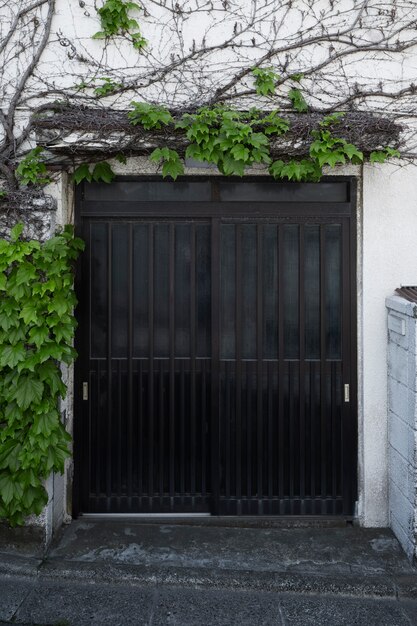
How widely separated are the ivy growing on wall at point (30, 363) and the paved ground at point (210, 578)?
54 cm

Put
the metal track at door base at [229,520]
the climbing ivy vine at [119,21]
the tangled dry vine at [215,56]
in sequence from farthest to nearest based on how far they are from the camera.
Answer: the metal track at door base at [229,520], the tangled dry vine at [215,56], the climbing ivy vine at [119,21]

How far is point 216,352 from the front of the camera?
16.3ft

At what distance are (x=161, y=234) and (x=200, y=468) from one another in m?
2.07

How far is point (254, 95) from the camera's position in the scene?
15.8 feet

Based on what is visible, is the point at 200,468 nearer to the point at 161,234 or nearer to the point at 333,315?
the point at 333,315

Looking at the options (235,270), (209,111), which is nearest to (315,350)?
(235,270)

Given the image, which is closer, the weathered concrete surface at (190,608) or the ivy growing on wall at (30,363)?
the weathered concrete surface at (190,608)

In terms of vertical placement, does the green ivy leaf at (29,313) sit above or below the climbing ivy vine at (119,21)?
below

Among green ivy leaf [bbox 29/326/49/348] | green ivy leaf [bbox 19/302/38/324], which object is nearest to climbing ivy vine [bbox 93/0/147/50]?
green ivy leaf [bbox 19/302/38/324]

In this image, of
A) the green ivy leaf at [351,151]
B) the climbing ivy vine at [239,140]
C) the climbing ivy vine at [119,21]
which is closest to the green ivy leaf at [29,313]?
the climbing ivy vine at [239,140]

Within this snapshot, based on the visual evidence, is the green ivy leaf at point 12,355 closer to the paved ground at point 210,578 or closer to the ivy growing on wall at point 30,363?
the ivy growing on wall at point 30,363

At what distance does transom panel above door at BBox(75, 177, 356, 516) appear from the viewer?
4.96m

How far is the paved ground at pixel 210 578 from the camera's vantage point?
3.74 meters

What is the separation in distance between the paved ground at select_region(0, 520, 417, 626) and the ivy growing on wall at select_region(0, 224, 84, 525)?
0.54 m
